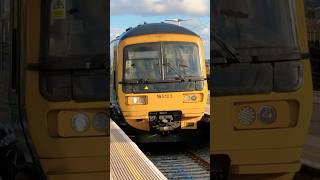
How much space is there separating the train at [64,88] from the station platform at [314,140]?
111 centimetres

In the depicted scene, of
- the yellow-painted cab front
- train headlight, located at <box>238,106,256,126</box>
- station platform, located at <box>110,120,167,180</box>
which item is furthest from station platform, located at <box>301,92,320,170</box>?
the yellow-painted cab front

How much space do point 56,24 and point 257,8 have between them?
3.57 feet

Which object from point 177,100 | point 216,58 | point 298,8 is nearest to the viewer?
point 216,58

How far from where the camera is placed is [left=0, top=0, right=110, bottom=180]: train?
Answer: 293cm

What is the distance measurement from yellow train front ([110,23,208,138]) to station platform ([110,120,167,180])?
27.3 feet

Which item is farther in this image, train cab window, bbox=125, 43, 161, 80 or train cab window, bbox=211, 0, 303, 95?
train cab window, bbox=125, 43, 161, 80

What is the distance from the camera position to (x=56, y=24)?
297cm

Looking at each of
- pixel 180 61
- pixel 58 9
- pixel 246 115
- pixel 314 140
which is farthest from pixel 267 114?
pixel 180 61

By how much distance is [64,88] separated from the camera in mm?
2980

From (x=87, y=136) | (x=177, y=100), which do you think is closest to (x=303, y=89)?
(x=87, y=136)

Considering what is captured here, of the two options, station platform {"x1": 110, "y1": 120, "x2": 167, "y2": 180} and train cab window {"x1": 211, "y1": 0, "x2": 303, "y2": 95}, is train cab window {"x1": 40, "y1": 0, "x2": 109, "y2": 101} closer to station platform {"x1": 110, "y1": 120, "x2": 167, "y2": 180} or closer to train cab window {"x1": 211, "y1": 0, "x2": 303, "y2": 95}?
station platform {"x1": 110, "y1": 120, "x2": 167, "y2": 180}

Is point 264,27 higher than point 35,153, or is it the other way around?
point 264,27

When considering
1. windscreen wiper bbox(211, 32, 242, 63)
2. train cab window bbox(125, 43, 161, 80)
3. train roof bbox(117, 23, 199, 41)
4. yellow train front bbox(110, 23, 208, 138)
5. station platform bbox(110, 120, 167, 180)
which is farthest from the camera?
train cab window bbox(125, 43, 161, 80)

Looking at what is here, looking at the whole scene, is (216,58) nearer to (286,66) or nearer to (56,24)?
(286,66)
